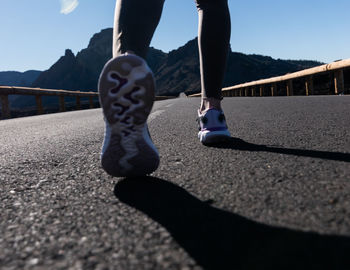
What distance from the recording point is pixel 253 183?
0.79 metres

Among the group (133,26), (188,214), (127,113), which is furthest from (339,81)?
(188,214)

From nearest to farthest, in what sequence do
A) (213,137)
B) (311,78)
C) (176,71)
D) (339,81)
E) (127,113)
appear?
(127,113) < (213,137) < (339,81) < (311,78) < (176,71)

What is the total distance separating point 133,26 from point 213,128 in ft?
1.89

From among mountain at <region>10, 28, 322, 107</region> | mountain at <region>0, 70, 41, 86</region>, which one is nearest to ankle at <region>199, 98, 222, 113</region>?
mountain at <region>10, 28, 322, 107</region>

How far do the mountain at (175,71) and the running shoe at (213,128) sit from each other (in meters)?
57.7

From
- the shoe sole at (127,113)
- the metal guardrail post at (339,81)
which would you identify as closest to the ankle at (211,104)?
the shoe sole at (127,113)

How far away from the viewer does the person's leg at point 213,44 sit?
1416 millimetres

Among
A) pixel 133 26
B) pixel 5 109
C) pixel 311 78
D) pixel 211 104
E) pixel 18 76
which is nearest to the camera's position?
pixel 133 26

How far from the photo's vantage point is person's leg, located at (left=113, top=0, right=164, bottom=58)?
42.4 inches

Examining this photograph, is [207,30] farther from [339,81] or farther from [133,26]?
[339,81]

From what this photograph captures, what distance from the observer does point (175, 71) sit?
237 ft

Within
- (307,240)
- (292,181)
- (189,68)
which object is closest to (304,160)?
(292,181)

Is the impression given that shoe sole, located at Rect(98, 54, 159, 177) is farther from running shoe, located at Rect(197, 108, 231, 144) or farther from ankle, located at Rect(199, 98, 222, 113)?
ankle, located at Rect(199, 98, 222, 113)

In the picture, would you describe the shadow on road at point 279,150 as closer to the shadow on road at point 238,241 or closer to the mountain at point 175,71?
the shadow on road at point 238,241
